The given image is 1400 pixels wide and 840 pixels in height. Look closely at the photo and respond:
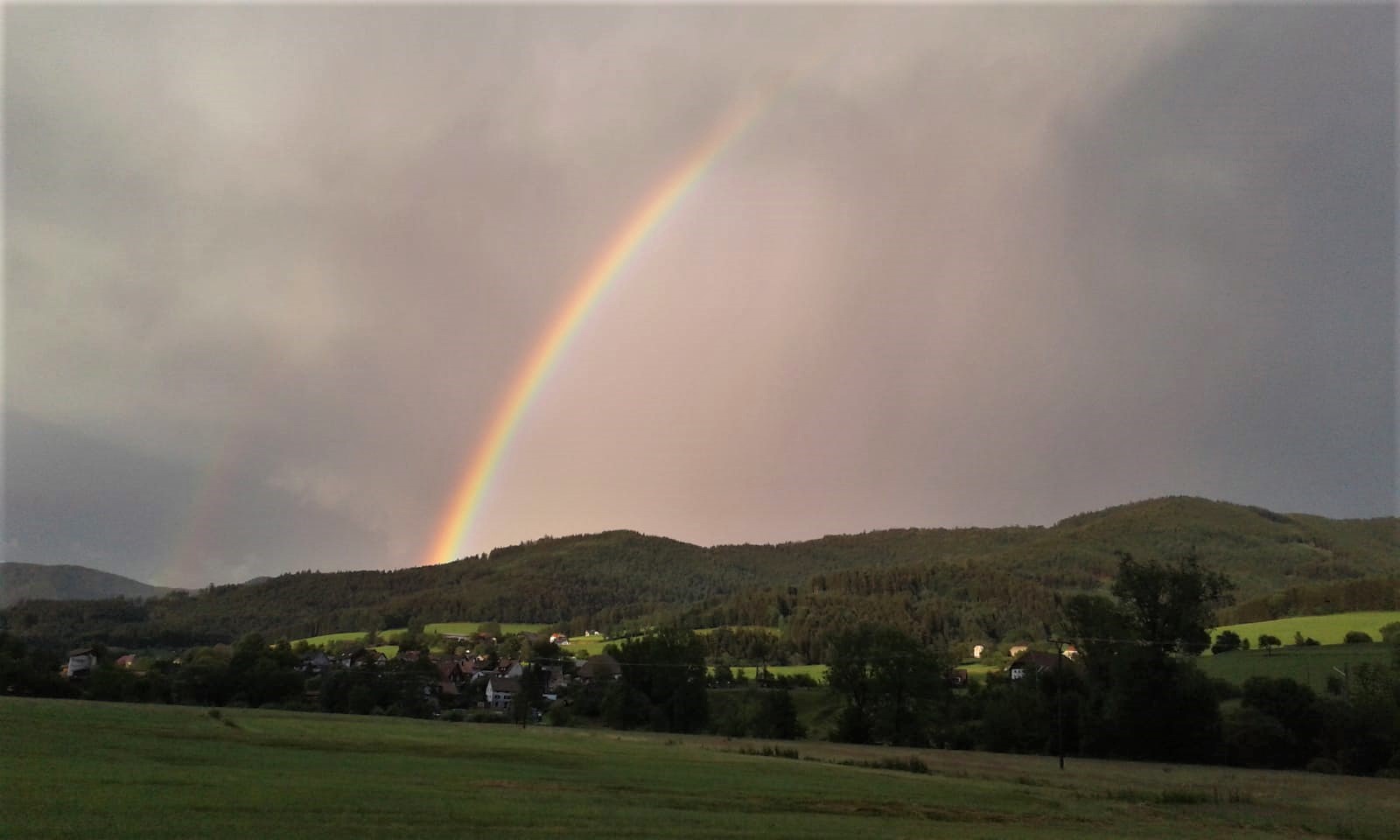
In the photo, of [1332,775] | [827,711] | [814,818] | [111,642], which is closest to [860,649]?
[827,711]

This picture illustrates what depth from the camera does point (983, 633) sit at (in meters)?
156

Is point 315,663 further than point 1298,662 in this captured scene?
Yes

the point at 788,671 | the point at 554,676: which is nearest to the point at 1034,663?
the point at 788,671

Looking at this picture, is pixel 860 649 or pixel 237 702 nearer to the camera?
pixel 860 649

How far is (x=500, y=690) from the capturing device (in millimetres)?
122062

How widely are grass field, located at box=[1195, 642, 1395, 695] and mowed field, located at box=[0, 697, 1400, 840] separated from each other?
21496 millimetres

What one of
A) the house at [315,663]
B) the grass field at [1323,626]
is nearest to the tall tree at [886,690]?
the grass field at [1323,626]

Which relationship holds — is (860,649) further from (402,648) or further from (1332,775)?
(402,648)

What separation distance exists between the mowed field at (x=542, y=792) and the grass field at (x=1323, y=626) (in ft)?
189

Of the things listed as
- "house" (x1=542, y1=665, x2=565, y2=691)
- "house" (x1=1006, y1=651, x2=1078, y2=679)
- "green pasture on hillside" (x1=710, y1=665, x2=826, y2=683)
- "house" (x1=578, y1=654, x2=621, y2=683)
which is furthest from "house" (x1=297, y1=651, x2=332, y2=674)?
"house" (x1=1006, y1=651, x2=1078, y2=679)

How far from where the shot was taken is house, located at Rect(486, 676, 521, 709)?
118062 millimetres

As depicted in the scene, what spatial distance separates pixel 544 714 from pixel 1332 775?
68.9m

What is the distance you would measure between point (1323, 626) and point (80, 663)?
144756 millimetres

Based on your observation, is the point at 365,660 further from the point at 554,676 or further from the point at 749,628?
the point at 749,628
